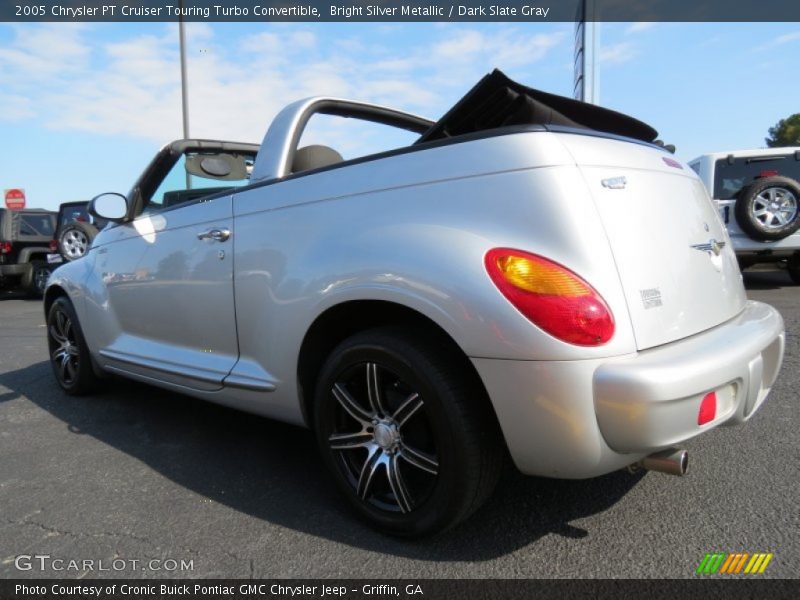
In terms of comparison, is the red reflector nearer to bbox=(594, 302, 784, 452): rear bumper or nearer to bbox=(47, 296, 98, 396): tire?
bbox=(594, 302, 784, 452): rear bumper

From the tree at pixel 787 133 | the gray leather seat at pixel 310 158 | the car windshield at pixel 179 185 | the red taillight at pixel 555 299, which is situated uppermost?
A: the tree at pixel 787 133

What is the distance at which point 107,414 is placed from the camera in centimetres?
367

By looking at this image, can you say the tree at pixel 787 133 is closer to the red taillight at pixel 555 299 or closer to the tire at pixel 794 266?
the tire at pixel 794 266

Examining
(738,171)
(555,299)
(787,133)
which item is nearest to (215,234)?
(555,299)

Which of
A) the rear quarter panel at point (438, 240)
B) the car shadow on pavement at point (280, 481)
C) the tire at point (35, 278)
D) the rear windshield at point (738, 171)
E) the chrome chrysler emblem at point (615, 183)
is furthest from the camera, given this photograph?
the tire at point (35, 278)

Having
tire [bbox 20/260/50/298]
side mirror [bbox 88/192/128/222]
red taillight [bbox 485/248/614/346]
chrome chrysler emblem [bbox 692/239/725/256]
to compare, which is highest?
side mirror [bbox 88/192/128/222]

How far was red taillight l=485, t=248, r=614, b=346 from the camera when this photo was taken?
1621 mm

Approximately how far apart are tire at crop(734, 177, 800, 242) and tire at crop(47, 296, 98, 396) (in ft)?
23.8

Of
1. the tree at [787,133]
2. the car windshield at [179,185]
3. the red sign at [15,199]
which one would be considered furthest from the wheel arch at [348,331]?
the tree at [787,133]

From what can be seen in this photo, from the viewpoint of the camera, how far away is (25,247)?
1225 cm

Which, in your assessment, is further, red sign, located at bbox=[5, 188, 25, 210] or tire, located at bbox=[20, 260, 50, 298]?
red sign, located at bbox=[5, 188, 25, 210]

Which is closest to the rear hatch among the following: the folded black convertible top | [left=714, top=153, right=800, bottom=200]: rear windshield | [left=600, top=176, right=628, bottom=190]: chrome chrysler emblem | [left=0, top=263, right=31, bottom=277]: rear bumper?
[left=600, top=176, right=628, bottom=190]: chrome chrysler emblem

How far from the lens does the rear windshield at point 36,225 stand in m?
12.4

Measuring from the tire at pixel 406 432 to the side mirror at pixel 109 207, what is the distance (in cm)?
205
